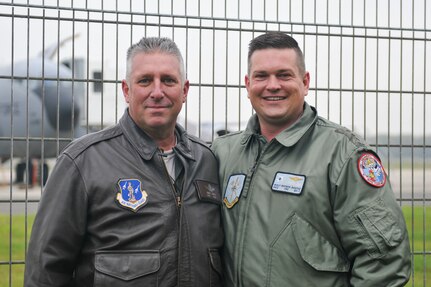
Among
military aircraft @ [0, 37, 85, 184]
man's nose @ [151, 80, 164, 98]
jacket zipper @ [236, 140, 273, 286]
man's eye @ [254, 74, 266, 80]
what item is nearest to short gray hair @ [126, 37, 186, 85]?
man's nose @ [151, 80, 164, 98]

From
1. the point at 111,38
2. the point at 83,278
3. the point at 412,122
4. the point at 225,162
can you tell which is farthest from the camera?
the point at 412,122

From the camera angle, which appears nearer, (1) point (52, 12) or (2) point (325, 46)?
(1) point (52, 12)

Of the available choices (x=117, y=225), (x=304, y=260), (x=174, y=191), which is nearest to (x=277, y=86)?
(x=174, y=191)

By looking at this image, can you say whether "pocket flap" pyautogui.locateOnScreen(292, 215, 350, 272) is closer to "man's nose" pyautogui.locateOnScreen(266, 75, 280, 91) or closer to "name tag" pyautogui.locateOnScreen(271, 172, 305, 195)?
"name tag" pyautogui.locateOnScreen(271, 172, 305, 195)

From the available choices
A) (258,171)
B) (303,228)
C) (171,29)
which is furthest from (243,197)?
(171,29)

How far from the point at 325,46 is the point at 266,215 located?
2.34m

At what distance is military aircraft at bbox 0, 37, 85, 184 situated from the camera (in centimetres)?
409

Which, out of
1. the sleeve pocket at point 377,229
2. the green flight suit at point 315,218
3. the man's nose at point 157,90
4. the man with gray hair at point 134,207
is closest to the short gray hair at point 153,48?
the man with gray hair at point 134,207

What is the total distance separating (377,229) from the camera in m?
2.30

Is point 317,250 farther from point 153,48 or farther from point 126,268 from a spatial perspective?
point 153,48

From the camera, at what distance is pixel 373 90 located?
4578 millimetres

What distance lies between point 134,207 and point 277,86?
2.56 feet

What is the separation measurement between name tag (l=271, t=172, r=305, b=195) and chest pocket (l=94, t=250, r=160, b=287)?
56cm

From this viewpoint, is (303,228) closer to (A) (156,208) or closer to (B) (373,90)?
(A) (156,208)
